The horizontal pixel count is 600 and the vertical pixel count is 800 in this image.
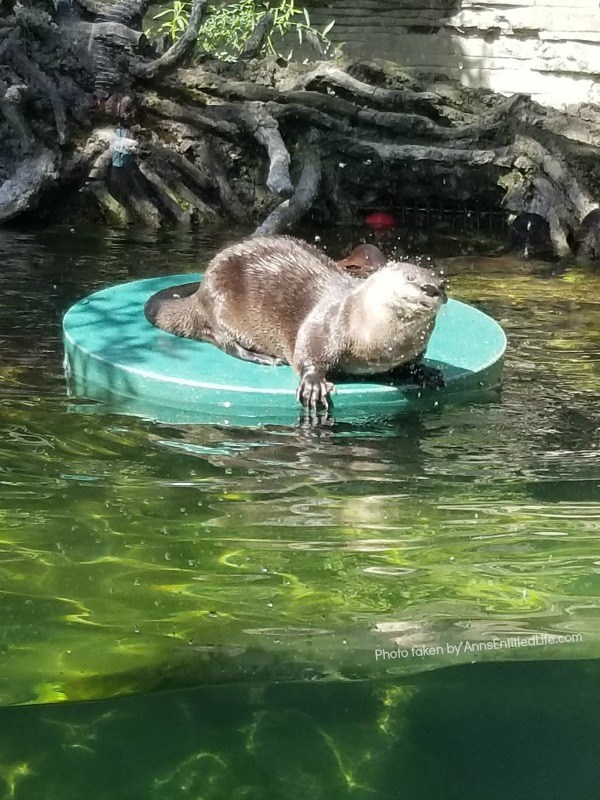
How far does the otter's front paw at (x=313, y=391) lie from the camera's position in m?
3.27

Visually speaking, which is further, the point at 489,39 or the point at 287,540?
the point at 489,39

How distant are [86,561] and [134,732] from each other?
1.71ft

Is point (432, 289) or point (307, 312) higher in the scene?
point (432, 289)

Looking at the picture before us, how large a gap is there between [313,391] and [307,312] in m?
0.41

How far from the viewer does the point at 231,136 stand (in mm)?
7051

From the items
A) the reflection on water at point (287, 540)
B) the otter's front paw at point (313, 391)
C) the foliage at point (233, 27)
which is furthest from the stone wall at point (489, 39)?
the otter's front paw at point (313, 391)

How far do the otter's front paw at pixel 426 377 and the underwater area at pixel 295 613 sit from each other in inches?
9.8

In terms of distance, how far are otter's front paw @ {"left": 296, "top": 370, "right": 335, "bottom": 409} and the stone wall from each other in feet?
16.8

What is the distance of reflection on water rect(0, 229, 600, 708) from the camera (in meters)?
1.97

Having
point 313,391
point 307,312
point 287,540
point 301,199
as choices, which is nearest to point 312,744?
point 287,540

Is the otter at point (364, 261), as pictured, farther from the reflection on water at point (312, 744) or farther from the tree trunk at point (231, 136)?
the reflection on water at point (312, 744)

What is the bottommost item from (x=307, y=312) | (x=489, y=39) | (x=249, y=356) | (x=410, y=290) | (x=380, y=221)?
(x=380, y=221)

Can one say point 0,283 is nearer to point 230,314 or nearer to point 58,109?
point 230,314

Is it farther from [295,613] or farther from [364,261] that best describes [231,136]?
[295,613]
